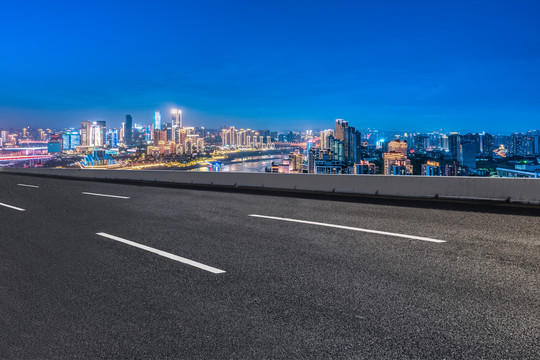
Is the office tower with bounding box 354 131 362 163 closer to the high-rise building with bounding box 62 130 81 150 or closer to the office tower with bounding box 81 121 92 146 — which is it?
the high-rise building with bounding box 62 130 81 150

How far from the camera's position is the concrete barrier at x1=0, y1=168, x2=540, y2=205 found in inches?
434

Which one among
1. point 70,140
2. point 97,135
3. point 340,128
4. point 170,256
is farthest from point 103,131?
point 170,256

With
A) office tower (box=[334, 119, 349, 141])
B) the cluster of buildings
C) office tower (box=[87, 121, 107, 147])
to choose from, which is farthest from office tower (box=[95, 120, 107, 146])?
office tower (box=[334, 119, 349, 141])

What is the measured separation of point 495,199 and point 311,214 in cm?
544

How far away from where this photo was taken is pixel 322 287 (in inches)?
171

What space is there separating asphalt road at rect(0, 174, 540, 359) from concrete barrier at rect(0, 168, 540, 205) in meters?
3.07

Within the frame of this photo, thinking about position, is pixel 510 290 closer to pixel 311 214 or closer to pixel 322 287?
pixel 322 287

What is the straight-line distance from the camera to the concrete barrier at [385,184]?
36.1ft

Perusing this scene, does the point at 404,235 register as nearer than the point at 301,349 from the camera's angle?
No

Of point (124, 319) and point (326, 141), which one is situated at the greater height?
point (326, 141)

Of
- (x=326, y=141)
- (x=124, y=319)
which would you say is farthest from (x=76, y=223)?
(x=326, y=141)

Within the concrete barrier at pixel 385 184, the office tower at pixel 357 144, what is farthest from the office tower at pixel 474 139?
the concrete barrier at pixel 385 184

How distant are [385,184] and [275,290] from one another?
10086mm

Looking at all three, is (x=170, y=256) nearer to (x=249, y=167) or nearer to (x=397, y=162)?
(x=397, y=162)
